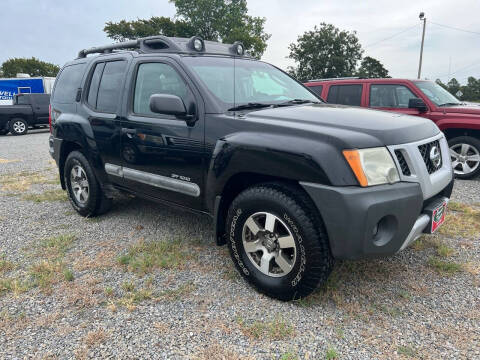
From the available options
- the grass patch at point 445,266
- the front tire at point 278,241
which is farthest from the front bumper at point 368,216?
the grass patch at point 445,266

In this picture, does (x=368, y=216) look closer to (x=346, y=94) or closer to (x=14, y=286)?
(x=14, y=286)

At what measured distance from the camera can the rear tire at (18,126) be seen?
1523 cm

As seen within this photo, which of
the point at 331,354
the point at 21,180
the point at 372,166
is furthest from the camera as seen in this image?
the point at 21,180

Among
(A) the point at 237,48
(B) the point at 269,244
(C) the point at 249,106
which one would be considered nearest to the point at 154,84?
(C) the point at 249,106

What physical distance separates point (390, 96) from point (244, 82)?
158 inches

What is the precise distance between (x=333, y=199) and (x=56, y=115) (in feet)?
12.6

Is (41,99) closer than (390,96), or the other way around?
(390,96)

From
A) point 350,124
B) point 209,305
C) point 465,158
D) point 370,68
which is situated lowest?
point 209,305

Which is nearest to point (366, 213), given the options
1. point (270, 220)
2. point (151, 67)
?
point (270, 220)

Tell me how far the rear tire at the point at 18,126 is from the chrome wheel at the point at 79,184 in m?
13.3

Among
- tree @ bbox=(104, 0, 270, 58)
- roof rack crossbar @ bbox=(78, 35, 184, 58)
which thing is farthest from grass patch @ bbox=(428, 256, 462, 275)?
tree @ bbox=(104, 0, 270, 58)

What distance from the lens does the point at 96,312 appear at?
8.05 ft

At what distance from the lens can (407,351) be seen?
6.70 feet

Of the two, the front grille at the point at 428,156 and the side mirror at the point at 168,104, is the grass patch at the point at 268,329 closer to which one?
the front grille at the point at 428,156
